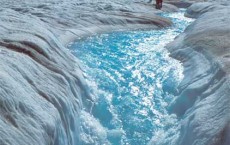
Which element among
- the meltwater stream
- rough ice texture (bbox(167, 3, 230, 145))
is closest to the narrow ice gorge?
rough ice texture (bbox(167, 3, 230, 145))

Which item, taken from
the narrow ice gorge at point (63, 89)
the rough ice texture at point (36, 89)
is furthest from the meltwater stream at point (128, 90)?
the rough ice texture at point (36, 89)

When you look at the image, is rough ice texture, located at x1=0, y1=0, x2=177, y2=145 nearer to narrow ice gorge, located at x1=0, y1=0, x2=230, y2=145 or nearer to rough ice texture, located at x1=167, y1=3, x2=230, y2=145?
narrow ice gorge, located at x1=0, y1=0, x2=230, y2=145

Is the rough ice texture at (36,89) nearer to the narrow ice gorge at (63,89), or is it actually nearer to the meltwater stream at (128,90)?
Answer: the narrow ice gorge at (63,89)

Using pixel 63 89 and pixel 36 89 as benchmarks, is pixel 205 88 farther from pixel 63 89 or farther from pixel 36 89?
pixel 36 89

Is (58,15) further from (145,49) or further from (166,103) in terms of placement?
(166,103)

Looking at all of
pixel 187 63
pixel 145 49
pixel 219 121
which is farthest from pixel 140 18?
pixel 219 121
